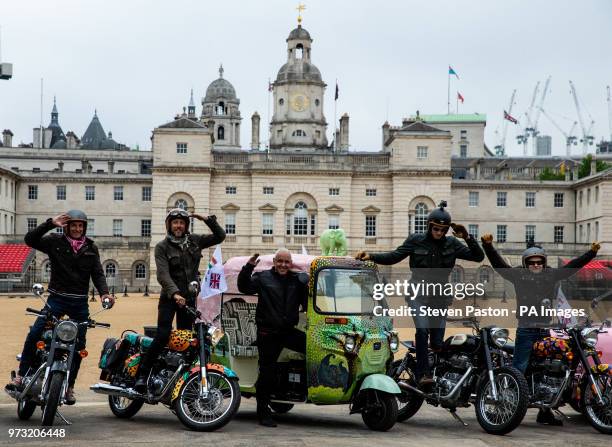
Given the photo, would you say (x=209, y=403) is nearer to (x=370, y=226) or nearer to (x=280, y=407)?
(x=280, y=407)

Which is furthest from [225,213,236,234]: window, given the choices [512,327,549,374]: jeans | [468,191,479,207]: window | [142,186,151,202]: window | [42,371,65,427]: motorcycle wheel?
[42,371,65,427]: motorcycle wheel

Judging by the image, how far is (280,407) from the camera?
13.2 metres

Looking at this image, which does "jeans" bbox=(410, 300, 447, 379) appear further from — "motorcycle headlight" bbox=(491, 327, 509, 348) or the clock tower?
the clock tower

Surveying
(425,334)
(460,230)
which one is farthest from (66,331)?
(460,230)

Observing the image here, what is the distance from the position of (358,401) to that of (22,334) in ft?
56.7

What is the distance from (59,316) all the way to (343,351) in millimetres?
3275

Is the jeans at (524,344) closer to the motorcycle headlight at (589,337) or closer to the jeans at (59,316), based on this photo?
the motorcycle headlight at (589,337)

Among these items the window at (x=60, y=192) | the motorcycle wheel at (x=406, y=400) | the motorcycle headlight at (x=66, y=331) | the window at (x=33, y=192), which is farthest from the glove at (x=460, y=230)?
the window at (x=33, y=192)

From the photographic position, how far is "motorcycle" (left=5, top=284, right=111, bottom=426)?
10.9m

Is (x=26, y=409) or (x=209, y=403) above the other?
(x=209, y=403)

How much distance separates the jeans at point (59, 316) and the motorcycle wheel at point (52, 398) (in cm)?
58

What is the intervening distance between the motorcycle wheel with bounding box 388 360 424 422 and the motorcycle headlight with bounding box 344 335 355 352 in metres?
0.81

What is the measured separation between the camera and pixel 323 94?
278 ft

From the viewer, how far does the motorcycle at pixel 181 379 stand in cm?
1108
